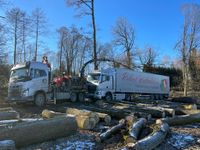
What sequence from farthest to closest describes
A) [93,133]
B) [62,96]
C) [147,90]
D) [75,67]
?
[75,67]
[147,90]
[62,96]
[93,133]

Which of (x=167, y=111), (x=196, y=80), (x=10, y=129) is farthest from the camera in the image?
(x=196, y=80)

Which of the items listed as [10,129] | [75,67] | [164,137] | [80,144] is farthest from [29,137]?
[75,67]

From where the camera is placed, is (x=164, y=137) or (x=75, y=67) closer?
(x=164, y=137)

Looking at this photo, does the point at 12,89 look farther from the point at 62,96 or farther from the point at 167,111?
the point at 167,111

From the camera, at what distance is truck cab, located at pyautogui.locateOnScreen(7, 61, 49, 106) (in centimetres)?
2128

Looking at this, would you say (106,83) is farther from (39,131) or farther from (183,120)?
(39,131)

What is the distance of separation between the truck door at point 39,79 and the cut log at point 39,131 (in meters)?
10.2

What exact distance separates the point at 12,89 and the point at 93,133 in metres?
10.6

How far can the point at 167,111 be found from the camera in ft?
57.4

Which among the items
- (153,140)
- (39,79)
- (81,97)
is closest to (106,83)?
(81,97)

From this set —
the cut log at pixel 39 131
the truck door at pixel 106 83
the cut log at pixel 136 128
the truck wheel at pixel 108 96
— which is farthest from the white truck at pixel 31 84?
the cut log at pixel 136 128

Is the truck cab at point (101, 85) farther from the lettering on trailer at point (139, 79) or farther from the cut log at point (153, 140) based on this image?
the cut log at point (153, 140)

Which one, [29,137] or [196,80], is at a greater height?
[196,80]

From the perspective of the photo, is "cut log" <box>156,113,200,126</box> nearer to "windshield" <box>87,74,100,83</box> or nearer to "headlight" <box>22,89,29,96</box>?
"headlight" <box>22,89,29,96</box>
